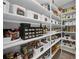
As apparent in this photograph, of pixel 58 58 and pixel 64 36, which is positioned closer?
pixel 58 58

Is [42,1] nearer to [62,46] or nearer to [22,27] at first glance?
[22,27]

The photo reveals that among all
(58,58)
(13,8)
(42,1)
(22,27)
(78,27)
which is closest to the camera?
(78,27)

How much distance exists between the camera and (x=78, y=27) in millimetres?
605

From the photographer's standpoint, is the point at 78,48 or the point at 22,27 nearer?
the point at 78,48

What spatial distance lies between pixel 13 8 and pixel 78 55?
865mm

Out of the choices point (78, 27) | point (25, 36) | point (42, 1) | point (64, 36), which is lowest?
point (64, 36)

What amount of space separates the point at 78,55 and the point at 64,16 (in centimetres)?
370

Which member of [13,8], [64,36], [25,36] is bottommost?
[64,36]

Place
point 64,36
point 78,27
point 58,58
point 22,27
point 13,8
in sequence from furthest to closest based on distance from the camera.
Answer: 1. point 64,36
2. point 58,58
3. point 22,27
4. point 13,8
5. point 78,27

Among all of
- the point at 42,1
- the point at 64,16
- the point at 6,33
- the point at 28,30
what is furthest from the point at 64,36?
the point at 6,33

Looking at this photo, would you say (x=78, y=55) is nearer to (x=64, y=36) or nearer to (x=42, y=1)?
(x=42, y=1)

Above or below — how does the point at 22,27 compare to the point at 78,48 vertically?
above

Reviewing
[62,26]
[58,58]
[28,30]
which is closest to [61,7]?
[62,26]

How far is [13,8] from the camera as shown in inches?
40.7
